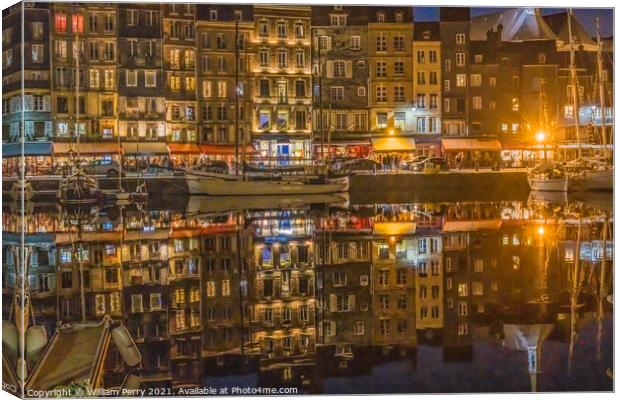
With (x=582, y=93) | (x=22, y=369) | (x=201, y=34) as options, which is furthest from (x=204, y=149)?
(x=582, y=93)

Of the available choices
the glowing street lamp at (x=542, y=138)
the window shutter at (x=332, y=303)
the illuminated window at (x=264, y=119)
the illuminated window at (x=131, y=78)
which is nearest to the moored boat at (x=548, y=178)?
the glowing street lamp at (x=542, y=138)

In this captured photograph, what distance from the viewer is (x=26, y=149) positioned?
5121 mm

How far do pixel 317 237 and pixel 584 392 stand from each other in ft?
6.28

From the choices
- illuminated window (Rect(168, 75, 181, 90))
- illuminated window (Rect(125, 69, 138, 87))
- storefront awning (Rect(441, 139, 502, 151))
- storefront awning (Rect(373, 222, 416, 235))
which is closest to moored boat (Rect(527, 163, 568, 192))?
storefront awning (Rect(441, 139, 502, 151))

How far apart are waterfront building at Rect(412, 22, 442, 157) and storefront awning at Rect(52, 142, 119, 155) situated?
5.93 ft

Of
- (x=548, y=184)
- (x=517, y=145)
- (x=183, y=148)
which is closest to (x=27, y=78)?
(x=183, y=148)

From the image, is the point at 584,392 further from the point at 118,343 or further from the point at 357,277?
the point at 118,343

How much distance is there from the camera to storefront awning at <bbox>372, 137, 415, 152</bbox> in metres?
5.59

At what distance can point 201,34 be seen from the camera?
5.38 metres

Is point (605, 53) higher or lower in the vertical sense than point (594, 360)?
higher

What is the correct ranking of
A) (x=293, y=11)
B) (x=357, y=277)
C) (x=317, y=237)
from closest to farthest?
1. (x=293, y=11)
2. (x=357, y=277)
3. (x=317, y=237)

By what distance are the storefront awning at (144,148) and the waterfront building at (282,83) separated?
22.3 inches

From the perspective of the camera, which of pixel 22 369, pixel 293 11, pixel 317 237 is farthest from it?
pixel 317 237

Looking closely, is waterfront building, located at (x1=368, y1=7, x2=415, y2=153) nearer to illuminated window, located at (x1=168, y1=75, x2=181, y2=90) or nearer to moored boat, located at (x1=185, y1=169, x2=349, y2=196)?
moored boat, located at (x1=185, y1=169, x2=349, y2=196)
